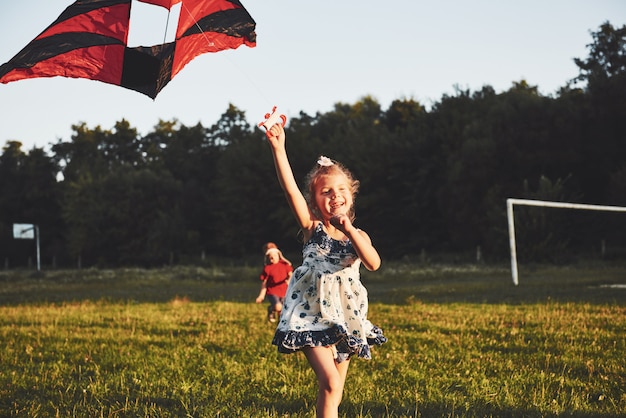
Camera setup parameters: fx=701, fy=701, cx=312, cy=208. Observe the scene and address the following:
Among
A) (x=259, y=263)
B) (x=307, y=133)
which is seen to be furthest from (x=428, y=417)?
(x=307, y=133)

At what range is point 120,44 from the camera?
22.2ft

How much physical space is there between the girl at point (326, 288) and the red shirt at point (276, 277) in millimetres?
8829

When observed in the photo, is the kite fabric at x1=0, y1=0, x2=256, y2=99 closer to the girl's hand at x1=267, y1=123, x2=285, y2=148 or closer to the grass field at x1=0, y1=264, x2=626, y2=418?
the girl's hand at x1=267, y1=123, x2=285, y2=148

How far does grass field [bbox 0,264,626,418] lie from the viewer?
5.87 meters

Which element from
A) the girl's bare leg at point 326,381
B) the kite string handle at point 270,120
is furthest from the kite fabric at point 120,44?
the girl's bare leg at point 326,381

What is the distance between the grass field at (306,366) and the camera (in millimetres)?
5871

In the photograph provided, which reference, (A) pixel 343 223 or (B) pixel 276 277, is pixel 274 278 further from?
(A) pixel 343 223

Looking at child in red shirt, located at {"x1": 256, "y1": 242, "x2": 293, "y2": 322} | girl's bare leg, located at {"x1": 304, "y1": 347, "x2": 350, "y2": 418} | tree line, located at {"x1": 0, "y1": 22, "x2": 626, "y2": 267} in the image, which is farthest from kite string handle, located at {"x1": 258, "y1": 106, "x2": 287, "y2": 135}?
tree line, located at {"x1": 0, "y1": 22, "x2": 626, "y2": 267}

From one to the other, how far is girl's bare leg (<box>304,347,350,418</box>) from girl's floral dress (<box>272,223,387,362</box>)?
0.26 feet

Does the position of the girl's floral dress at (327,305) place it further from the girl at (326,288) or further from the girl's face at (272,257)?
the girl's face at (272,257)

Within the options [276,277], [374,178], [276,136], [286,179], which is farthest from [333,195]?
[374,178]

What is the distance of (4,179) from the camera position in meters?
76.6

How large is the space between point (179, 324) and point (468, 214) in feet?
120

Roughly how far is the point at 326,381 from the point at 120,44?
407cm
